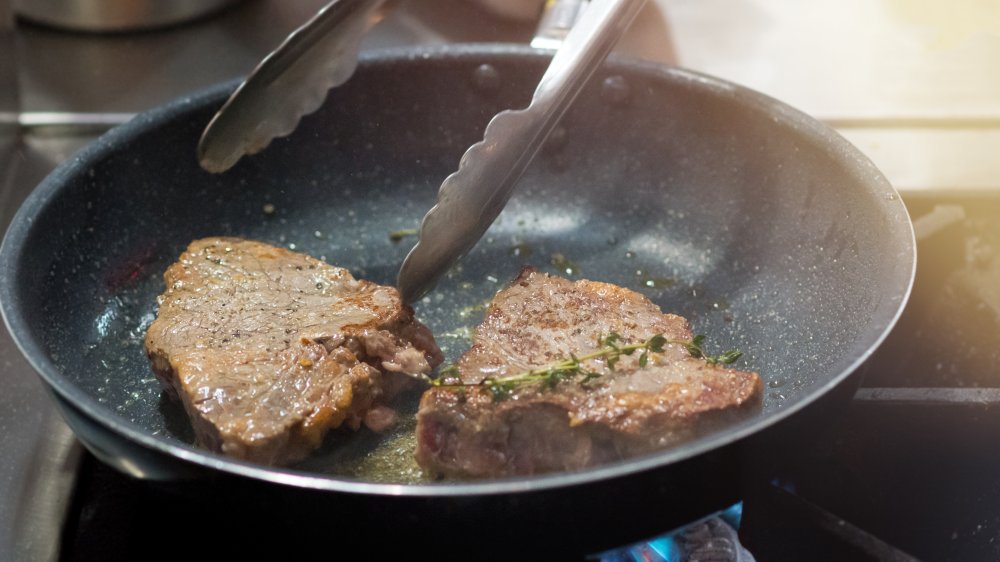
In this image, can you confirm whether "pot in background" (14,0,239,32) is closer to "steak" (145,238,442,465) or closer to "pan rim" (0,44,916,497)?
"pan rim" (0,44,916,497)

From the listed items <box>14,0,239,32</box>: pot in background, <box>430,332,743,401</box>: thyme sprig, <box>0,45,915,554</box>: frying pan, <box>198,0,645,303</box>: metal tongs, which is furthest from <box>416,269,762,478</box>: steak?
<box>14,0,239,32</box>: pot in background

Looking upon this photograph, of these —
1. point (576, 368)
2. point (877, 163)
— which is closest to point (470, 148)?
point (576, 368)

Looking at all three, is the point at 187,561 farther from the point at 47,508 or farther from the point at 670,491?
the point at 670,491

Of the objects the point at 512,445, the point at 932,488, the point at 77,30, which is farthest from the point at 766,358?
the point at 77,30

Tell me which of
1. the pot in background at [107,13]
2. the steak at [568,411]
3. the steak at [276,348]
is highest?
the steak at [568,411]

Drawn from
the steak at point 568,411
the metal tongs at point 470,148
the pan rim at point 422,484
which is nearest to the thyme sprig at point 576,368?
the steak at point 568,411

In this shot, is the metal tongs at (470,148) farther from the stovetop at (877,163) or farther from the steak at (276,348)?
the stovetop at (877,163)

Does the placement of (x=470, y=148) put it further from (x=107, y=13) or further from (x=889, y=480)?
(x=107, y=13)
